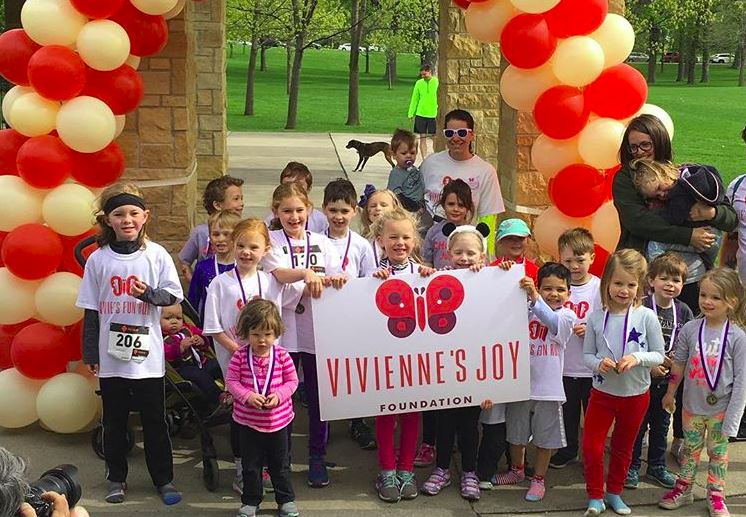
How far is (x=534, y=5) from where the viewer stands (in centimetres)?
598

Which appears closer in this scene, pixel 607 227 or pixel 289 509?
pixel 289 509

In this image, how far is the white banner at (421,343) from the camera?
211 inches

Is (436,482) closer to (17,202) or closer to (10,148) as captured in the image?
(17,202)

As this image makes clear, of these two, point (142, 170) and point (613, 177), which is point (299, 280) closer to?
point (613, 177)

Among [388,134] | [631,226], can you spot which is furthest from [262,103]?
[631,226]

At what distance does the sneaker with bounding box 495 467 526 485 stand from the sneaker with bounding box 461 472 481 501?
0.16 meters

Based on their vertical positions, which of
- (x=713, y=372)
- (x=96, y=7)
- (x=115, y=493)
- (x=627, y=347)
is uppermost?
(x=96, y=7)

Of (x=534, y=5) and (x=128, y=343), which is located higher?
(x=534, y=5)

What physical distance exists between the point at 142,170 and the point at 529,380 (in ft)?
11.9

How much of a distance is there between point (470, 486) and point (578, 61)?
8.11ft

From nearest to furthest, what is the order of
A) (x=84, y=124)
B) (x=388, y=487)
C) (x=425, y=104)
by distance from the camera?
(x=388, y=487), (x=84, y=124), (x=425, y=104)

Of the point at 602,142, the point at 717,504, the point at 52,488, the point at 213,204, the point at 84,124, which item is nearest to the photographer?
the point at 52,488

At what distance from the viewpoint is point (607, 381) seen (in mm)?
5090

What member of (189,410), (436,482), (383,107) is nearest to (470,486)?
(436,482)
